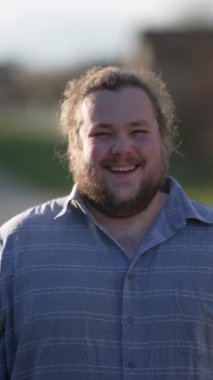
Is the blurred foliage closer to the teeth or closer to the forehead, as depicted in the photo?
the forehead

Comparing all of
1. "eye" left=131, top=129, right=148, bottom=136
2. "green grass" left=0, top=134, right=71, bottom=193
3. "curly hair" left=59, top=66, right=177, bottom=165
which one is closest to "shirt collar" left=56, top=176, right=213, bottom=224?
"curly hair" left=59, top=66, right=177, bottom=165

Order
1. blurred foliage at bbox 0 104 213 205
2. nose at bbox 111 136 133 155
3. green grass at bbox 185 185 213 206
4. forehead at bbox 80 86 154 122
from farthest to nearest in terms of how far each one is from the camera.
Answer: blurred foliage at bbox 0 104 213 205 < green grass at bbox 185 185 213 206 < forehead at bbox 80 86 154 122 < nose at bbox 111 136 133 155

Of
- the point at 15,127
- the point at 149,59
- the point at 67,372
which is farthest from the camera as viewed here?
the point at 15,127

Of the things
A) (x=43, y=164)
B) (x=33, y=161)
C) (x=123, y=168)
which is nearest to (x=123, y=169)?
(x=123, y=168)

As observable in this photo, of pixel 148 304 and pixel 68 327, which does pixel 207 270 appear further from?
pixel 68 327

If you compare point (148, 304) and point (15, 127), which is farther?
point (15, 127)

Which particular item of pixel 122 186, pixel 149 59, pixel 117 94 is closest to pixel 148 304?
pixel 122 186

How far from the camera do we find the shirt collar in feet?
14.9

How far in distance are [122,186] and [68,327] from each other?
0.57 meters

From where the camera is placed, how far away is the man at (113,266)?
4.30m

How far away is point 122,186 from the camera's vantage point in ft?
14.7

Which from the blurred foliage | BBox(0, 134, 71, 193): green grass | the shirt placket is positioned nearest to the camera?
the shirt placket

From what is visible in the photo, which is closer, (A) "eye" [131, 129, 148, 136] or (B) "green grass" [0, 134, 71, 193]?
(A) "eye" [131, 129, 148, 136]

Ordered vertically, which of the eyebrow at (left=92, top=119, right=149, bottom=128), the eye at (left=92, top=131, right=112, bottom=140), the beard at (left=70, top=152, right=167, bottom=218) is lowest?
the beard at (left=70, top=152, right=167, bottom=218)
